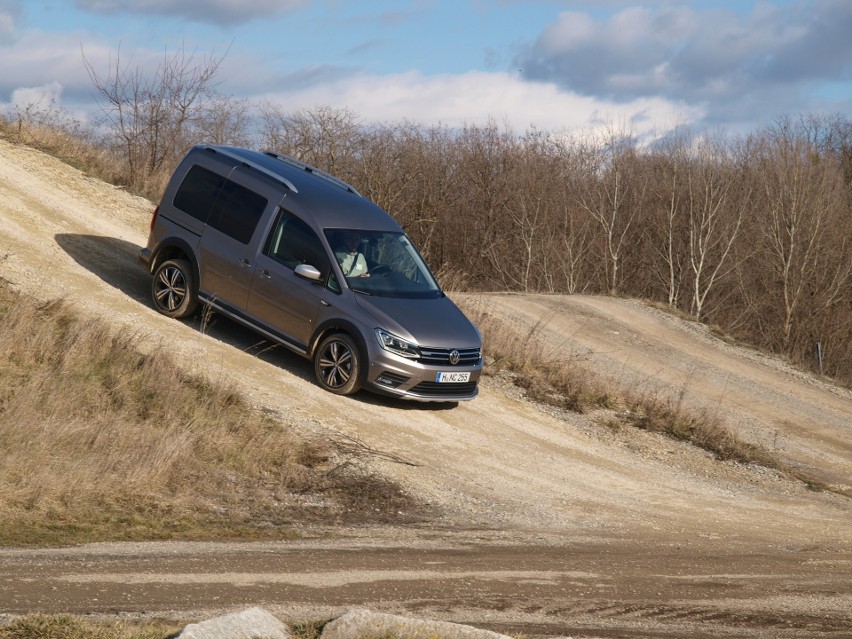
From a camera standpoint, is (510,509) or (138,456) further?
(510,509)

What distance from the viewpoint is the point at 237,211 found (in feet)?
42.9

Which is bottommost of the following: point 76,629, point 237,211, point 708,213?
point 76,629

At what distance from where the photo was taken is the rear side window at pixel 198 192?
13.4 meters

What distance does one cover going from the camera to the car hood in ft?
39.1

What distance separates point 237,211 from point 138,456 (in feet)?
14.7

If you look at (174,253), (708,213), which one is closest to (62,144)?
(174,253)

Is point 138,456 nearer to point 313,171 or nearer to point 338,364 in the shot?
point 338,364

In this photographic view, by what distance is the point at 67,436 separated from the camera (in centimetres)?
971

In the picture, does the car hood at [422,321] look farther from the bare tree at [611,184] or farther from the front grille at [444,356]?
the bare tree at [611,184]

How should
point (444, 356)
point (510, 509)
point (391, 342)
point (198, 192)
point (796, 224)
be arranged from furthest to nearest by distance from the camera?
point (796, 224), point (198, 192), point (444, 356), point (391, 342), point (510, 509)

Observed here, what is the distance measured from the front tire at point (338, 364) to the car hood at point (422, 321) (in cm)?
51

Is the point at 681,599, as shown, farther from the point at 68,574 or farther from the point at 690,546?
the point at 68,574

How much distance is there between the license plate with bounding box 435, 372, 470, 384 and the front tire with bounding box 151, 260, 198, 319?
12.1 ft

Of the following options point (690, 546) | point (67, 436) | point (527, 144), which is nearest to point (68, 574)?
point (67, 436)
